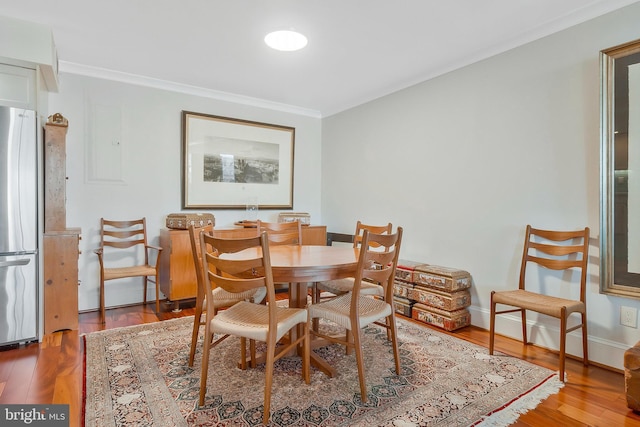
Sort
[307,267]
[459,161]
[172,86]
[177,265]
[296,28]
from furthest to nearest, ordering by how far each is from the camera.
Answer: [172,86] → [177,265] → [459,161] → [296,28] → [307,267]

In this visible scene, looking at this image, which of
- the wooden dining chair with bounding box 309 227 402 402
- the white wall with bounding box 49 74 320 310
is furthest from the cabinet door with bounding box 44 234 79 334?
the wooden dining chair with bounding box 309 227 402 402

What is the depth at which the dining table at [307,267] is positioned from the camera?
6.44 feet

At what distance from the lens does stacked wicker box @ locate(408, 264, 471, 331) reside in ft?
10.0

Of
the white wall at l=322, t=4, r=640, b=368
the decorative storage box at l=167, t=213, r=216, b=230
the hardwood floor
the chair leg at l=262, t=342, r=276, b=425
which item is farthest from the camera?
the decorative storage box at l=167, t=213, r=216, b=230

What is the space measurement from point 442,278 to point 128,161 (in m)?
3.37

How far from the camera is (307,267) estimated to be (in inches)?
78.0

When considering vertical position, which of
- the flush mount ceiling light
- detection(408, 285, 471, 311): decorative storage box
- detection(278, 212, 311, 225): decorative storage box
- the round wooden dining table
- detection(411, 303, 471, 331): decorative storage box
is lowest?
detection(411, 303, 471, 331): decorative storage box

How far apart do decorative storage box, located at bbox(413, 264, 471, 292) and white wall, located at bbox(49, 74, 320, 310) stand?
2.39 m

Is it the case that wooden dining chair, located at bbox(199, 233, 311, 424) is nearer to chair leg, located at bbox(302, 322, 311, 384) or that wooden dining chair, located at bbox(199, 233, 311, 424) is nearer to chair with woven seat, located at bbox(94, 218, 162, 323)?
chair leg, located at bbox(302, 322, 311, 384)

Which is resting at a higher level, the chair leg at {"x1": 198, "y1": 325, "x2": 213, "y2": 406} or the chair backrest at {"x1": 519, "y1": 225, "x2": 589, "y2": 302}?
the chair backrest at {"x1": 519, "y1": 225, "x2": 589, "y2": 302}

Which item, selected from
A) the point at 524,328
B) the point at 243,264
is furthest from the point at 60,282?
the point at 524,328

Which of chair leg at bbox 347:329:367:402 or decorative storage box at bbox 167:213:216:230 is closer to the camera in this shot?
chair leg at bbox 347:329:367:402

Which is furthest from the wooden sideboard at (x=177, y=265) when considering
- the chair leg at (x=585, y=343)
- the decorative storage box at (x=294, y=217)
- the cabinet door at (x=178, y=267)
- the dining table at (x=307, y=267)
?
the chair leg at (x=585, y=343)

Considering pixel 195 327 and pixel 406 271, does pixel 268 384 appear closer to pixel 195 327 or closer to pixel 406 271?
pixel 195 327
